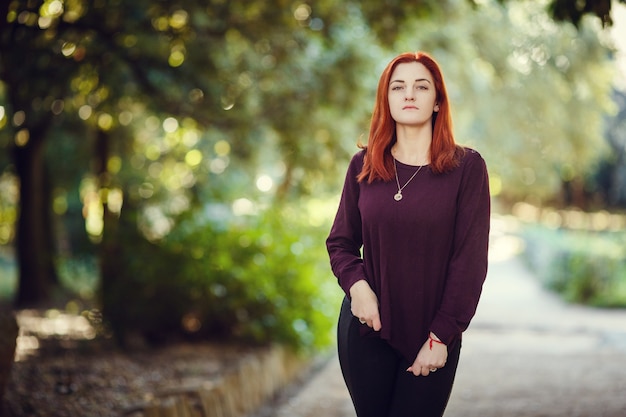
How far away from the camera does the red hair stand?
8.41ft

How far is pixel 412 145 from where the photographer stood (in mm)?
2660

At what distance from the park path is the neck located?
348 centimetres

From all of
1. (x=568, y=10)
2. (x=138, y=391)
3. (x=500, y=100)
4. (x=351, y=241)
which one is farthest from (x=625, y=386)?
(x=500, y=100)

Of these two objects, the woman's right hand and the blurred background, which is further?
the blurred background

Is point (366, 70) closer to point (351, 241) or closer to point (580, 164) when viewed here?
point (351, 241)

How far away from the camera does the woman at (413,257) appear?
2486 millimetres

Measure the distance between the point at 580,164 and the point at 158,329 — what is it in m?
12.5

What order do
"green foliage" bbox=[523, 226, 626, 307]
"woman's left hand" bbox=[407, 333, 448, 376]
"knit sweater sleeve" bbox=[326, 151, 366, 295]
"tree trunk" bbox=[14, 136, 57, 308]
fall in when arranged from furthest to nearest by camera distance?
1. "green foliage" bbox=[523, 226, 626, 307]
2. "tree trunk" bbox=[14, 136, 57, 308]
3. "knit sweater sleeve" bbox=[326, 151, 366, 295]
4. "woman's left hand" bbox=[407, 333, 448, 376]

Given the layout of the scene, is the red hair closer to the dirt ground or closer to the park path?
the dirt ground

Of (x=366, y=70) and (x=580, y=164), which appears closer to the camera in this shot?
(x=366, y=70)

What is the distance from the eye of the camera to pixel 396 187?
257 cm

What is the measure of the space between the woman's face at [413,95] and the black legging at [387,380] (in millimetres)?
746

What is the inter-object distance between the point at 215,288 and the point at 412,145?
4438 millimetres

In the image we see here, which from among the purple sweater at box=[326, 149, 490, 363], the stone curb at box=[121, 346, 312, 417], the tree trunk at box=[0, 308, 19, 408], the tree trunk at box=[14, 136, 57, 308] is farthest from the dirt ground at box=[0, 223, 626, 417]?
the tree trunk at box=[14, 136, 57, 308]
